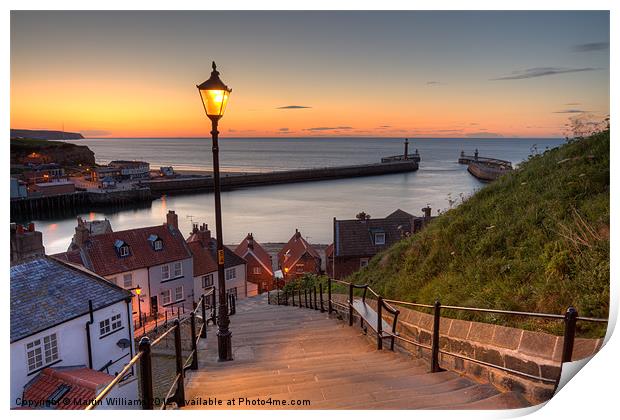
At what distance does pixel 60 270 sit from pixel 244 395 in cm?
910

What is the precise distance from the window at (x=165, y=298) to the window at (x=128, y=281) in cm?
185

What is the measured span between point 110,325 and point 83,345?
1.08 m

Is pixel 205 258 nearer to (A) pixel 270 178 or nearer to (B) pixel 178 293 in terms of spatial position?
(B) pixel 178 293

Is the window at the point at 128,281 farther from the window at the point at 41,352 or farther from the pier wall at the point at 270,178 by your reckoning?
the pier wall at the point at 270,178

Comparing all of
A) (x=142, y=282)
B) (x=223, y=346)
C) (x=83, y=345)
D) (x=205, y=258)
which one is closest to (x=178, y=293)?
(x=142, y=282)

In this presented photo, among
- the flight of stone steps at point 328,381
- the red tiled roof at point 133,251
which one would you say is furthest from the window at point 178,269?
the flight of stone steps at point 328,381

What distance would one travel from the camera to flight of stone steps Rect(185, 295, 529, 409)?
3.32 m

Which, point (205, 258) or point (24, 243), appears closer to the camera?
point (24, 243)

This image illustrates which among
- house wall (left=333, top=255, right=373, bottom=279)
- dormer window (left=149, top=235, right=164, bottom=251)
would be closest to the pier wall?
dormer window (left=149, top=235, right=164, bottom=251)

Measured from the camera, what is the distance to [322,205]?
4662cm

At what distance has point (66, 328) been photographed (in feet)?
33.1

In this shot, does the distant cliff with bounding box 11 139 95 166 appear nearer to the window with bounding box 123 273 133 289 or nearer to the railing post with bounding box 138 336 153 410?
the railing post with bounding box 138 336 153 410

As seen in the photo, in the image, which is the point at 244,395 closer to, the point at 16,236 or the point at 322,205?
the point at 16,236
